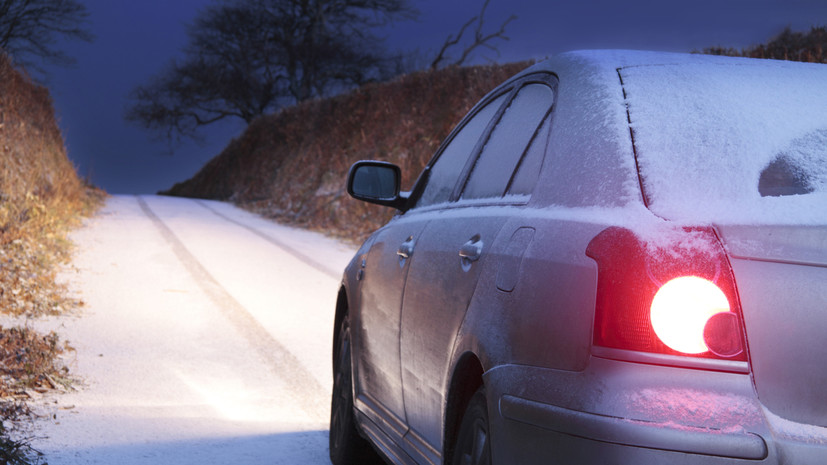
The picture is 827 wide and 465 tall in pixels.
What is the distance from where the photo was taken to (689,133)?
104 inches

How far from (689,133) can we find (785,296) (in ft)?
1.91

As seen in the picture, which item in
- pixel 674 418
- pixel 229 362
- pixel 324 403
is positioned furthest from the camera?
pixel 229 362

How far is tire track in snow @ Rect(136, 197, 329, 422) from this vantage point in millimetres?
6861

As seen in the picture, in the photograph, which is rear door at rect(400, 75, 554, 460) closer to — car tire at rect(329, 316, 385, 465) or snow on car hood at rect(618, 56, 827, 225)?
snow on car hood at rect(618, 56, 827, 225)

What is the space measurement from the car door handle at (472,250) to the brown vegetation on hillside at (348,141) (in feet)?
57.5

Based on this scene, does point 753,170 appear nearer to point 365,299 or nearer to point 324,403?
point 365,299

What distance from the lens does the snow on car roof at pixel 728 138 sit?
2.38m

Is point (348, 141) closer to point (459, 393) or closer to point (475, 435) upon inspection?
point (459, 393)

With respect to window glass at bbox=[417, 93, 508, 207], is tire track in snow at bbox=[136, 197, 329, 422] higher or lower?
lower

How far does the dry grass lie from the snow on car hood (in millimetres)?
3392

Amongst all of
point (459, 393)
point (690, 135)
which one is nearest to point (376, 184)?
point (459, 393)

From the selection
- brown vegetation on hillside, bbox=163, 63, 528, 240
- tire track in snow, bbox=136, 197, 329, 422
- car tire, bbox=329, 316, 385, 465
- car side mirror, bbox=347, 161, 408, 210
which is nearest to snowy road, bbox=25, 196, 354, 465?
tire track in snow, bbox=136, 197, 329, 422

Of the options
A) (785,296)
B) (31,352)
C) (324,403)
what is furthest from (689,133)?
(31,352)

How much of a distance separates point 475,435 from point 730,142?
1.09 m
